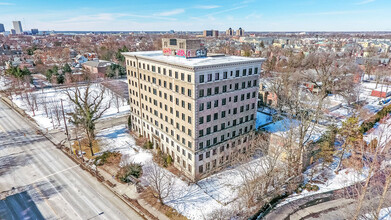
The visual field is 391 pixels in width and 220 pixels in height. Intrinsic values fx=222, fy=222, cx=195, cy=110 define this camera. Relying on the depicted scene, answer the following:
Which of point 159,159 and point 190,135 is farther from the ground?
point 190,135

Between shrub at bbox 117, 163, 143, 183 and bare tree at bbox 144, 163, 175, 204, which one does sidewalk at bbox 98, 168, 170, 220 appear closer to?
shrub at bbox 117, 163, 143, 183

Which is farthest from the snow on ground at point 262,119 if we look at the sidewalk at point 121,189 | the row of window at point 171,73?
the sidewalk at point 121,189

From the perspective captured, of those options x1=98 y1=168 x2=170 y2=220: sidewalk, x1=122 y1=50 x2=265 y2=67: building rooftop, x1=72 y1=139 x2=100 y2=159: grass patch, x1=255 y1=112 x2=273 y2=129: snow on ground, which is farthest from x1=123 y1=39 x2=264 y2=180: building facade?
x1=72 y1=139 x2=100 y2=159: grass patch

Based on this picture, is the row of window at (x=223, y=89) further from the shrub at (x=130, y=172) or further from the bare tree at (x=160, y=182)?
the shrub at (x=130, y=172)

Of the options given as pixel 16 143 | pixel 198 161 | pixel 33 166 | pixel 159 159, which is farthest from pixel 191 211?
pixel 16 143

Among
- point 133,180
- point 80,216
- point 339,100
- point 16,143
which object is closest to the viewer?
point 80,216

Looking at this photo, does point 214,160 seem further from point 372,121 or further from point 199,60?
point 372,121

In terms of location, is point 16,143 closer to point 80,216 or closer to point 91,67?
point 80,216
